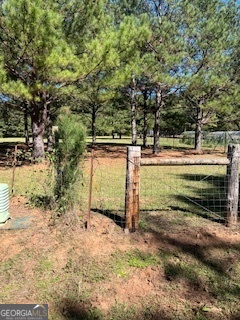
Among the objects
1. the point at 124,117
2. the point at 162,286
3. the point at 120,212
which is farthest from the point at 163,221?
the point at 124,117

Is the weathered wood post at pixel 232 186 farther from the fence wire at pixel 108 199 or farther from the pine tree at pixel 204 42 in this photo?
the pine tree at pixel 204 42

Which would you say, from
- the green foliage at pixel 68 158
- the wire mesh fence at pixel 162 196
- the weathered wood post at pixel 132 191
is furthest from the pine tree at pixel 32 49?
the weathered wood post at pixel 132 191

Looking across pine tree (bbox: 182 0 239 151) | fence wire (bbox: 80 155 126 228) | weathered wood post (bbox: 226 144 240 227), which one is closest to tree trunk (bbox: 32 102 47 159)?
fence wire (bbox: 80 155 126 228)

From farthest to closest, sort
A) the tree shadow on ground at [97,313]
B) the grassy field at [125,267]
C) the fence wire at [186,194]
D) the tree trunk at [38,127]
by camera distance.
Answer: the tree trunk at [38,127]
the fence wire at [186,194]
the grassy field at [125,267]
the tree shadow on ground at [97,313]

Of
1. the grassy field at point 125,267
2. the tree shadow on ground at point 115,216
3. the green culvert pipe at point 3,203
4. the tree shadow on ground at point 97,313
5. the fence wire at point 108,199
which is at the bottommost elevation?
the tree shadow on ground at point 97,313

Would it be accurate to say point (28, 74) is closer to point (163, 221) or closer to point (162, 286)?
point (163, 221)

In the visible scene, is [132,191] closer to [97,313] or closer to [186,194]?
[97,313]

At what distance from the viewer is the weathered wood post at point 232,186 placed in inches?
136

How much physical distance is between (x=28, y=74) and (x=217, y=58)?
778cm

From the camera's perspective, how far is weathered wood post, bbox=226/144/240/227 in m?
3.46

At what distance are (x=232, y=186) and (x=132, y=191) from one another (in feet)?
4.40

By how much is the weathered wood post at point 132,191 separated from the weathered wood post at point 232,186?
124 centimetres

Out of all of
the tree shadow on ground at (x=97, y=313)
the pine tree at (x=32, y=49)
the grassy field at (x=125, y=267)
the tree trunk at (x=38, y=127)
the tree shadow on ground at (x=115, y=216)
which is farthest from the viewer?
the tree trunk at (x=38, y=127)

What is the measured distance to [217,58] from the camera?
447 inches
